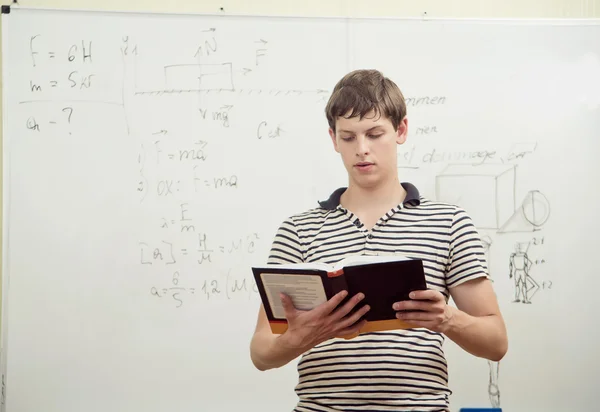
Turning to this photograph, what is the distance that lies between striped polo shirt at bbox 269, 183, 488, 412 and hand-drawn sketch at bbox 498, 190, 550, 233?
109cm

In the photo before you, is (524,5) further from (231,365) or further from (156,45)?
(231,365)

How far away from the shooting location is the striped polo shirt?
117 cm

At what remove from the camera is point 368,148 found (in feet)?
4.19

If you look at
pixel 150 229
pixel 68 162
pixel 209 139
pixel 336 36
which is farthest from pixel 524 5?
pixel 68 162

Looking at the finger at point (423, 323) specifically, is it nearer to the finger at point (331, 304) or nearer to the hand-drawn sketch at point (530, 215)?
the finger at point (331, 304)

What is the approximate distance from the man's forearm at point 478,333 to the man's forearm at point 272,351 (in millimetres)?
271

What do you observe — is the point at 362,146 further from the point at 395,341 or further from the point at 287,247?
the point at 395,341

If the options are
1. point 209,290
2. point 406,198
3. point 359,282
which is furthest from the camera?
point 209,290

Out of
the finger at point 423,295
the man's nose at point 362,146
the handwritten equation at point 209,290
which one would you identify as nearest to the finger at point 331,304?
the finger at point 423,295

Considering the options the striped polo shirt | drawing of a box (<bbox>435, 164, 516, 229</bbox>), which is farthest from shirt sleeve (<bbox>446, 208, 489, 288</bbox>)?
drawing of a box (<bbox>435, 164, 516, 229</bbox>)

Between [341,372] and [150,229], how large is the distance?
3.86 feet

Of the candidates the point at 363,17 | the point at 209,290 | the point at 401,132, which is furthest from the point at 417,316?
the point at 363,17

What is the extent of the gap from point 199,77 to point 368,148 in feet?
3.68

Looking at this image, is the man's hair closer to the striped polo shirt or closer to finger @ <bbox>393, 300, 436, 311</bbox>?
the striped polo shirt
